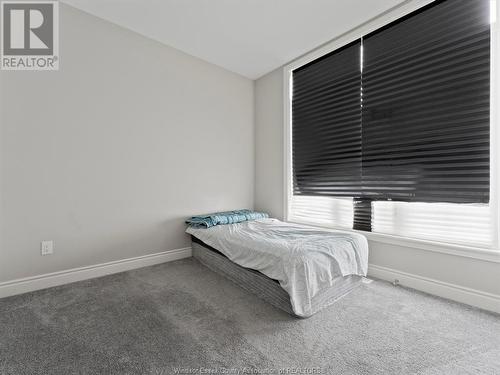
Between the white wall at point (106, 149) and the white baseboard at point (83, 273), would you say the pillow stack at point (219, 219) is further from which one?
the white baseboard at point (83, 273)

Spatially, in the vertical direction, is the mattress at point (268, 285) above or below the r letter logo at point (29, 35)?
below

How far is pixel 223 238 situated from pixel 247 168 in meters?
1.57

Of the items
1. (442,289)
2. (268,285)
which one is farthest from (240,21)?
(442,289)

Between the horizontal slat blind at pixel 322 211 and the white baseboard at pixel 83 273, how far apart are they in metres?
1.53

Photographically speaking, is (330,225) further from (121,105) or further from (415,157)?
(121,105)

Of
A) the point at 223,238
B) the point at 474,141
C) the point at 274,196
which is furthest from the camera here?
the point at 274,196

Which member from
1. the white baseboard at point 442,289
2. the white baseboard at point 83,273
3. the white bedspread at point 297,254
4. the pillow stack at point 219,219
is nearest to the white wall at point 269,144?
the pillow stack at point 219,219

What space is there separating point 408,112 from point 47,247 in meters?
3.52

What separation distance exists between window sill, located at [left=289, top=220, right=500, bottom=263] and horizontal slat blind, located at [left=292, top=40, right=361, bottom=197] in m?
0.50

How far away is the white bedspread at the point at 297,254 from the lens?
170 centimetres

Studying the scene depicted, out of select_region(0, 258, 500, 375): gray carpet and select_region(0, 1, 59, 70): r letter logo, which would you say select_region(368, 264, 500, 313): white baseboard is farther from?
select_region(0, 1, 59, 70): r letter logo

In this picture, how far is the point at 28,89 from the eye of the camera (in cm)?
217

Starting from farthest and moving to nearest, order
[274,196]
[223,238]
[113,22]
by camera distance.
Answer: [274,196] → [113,22] → [223,238]

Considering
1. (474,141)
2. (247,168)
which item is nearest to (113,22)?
(247,168)
